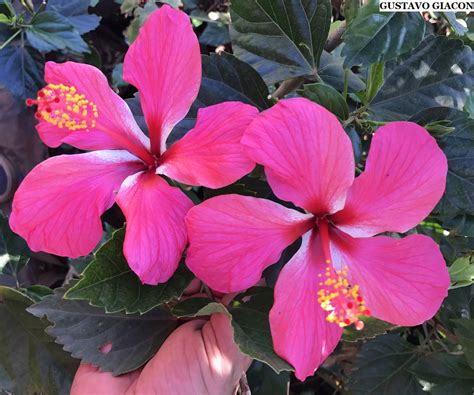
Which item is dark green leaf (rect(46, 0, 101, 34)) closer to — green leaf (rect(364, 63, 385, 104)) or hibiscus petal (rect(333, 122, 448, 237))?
green leaf (rect(364, 63, 385, 104))

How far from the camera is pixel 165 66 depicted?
0.71 metres

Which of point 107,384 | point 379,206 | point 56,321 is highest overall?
point 379,206

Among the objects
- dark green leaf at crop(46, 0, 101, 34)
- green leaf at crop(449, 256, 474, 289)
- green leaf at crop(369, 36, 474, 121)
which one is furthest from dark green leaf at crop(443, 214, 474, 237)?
dark green leaf at crop(46, 0, 101, 34)

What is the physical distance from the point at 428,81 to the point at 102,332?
766 millimetres

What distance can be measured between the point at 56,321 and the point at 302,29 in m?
0.68

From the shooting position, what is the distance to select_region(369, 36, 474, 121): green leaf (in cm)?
89

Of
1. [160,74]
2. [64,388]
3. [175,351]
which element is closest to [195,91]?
[160,74]

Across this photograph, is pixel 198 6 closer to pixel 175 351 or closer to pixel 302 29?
pixel 302 29

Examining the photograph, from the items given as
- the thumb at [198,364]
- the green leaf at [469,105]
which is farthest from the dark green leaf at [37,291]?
the green leaf at [469,105]

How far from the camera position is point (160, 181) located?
72 centimetres

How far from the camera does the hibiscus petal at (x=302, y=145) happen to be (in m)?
0.63

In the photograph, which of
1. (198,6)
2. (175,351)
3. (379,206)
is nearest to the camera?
(379,206)

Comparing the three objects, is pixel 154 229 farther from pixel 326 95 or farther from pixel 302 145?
pixel 326 95

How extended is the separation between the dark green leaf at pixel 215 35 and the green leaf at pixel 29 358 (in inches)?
39.7
